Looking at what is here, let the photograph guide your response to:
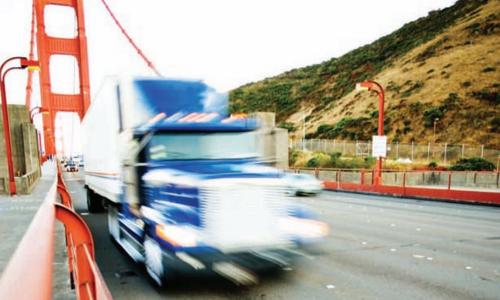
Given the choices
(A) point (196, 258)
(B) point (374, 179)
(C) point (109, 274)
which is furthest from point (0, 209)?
(B) point (374, 179)

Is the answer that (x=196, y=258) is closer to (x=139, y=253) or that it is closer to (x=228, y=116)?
(x=139, y=253)

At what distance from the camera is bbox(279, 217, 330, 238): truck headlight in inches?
221

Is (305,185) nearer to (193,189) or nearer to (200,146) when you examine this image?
(200,146)

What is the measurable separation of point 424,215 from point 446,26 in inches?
2854

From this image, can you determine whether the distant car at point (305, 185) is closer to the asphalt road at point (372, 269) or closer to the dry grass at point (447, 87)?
the asphalt road at point (372, 269)

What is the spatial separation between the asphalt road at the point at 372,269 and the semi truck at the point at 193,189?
309mm

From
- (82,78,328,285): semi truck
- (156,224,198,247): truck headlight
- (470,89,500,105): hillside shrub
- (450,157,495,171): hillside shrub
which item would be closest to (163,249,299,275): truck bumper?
(82,78,328,285): semi truck

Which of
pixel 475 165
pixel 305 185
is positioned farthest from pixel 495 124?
pixel 305 185

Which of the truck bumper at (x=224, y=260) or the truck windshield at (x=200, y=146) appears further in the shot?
the truck windshield at (x=200, y=146)

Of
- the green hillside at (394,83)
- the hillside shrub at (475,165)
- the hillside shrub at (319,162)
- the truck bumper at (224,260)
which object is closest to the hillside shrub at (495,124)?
the green hillside at (394,83)

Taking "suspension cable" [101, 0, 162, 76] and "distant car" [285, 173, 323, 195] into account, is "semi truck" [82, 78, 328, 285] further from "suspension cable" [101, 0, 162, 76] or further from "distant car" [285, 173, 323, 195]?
"suspension cable" [101, 0, 162, 76]

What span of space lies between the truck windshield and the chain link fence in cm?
2926

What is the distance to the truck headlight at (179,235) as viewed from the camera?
194 inches

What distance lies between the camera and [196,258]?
499cm
